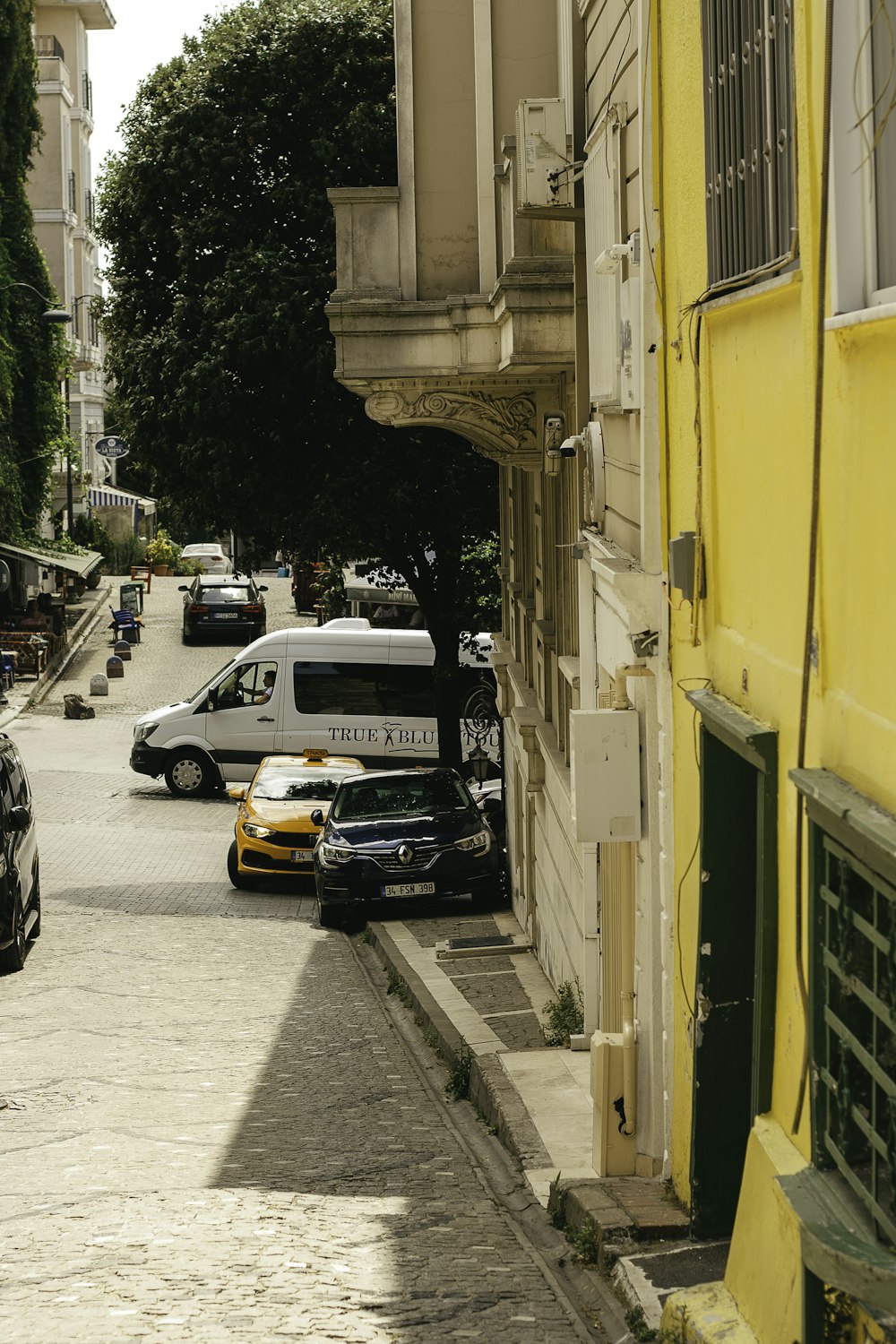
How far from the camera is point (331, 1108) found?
9.98 metres

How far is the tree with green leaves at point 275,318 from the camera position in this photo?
22.4 metres

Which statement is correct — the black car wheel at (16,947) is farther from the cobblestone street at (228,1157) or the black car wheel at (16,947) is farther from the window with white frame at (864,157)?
the window with white frame at (864,157)

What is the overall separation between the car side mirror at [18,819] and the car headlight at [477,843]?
4.49 meters

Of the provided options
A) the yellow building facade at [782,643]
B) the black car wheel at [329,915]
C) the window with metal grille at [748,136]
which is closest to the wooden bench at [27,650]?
the black car wheel at [329,915]

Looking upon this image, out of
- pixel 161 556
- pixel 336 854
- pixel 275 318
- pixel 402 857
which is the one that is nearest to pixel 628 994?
pixel 402 857

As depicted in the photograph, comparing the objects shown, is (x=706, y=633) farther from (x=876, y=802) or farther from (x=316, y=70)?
(x=316, y=70)

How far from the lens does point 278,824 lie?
785 inches

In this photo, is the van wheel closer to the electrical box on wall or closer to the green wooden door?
the electrical box on wall

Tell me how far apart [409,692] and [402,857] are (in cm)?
1082

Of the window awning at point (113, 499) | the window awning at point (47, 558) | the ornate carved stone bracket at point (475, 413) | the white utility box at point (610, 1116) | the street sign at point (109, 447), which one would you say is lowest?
the white utility box at point (610, 1116)

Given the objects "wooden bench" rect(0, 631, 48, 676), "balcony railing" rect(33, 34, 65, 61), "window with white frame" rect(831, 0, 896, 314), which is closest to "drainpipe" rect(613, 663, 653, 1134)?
"window with white frame" rect(831, 0, 896, 314)

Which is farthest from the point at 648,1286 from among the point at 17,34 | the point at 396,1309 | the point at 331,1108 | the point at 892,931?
the point at 17,34

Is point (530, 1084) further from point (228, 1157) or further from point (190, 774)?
point (190, 774)

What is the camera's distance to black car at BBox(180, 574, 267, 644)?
4538cm
